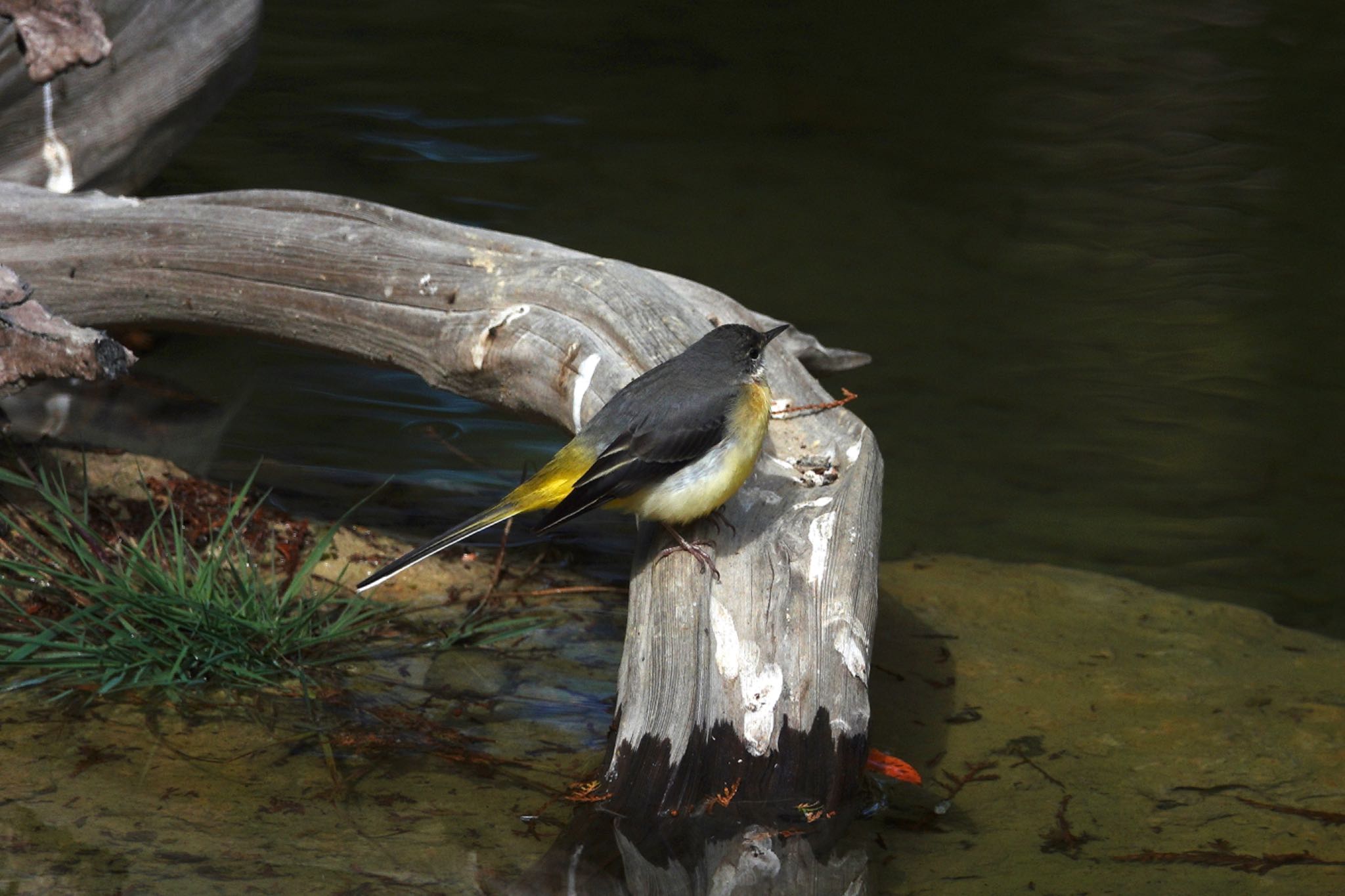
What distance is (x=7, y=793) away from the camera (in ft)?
12.8

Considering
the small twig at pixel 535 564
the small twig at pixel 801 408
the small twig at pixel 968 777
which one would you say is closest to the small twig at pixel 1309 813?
the small twig at pixel 968 777

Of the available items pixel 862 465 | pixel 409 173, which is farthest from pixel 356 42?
pixel 862 465

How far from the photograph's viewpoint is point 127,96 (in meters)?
6.79

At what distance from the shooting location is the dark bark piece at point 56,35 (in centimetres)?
582

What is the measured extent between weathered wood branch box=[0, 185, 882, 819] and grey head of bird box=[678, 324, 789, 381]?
37 cm

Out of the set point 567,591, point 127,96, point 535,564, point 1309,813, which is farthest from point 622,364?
point 127,96

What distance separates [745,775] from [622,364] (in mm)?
1596

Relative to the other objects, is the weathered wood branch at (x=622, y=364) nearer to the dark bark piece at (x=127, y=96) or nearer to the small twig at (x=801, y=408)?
the small twig at (x=801, y=408)

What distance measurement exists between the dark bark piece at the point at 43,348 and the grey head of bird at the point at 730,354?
1.91 metres

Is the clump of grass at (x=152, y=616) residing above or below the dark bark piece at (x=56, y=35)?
below

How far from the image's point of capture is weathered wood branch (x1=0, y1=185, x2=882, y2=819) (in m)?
3.86

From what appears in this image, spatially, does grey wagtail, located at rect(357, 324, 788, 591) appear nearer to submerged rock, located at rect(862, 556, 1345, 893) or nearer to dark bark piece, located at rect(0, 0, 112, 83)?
submerged rock, located at rect(862, 556, 1345, 893)

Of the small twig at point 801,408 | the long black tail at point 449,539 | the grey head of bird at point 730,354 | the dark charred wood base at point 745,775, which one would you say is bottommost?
the dark charred wood base at point 745,775

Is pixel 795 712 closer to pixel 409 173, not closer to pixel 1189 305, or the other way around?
pixel 1189 305
